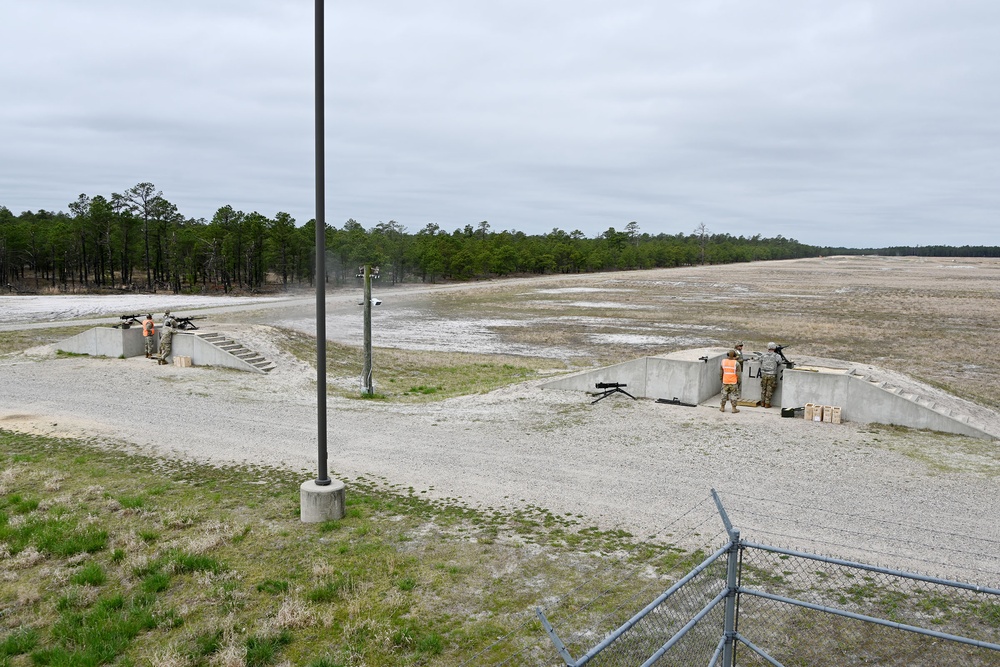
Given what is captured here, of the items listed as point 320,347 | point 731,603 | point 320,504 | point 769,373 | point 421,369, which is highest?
point 320,347

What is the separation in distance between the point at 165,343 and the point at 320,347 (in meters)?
18.9

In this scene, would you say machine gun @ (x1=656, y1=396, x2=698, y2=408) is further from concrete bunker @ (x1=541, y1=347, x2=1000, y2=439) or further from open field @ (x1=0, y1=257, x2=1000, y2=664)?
open field @ (x1=0, y1=257, x2=1000, y2=664)

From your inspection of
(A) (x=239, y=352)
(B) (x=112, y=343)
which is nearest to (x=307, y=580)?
(A) (x=239, y=352)

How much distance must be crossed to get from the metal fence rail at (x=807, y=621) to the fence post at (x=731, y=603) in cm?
1

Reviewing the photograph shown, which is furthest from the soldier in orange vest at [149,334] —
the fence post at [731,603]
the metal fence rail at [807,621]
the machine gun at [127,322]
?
the fence post at [731,603]

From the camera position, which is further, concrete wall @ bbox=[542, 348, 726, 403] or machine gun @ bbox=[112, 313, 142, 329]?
machine gun @ bbox=[112, 313, 142, 329]

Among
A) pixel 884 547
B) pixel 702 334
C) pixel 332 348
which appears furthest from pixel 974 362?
pixel 332 348

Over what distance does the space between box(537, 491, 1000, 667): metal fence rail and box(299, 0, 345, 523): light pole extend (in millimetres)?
5184

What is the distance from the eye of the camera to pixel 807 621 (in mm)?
7875

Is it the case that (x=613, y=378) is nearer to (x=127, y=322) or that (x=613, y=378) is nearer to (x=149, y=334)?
(x=149, y=334)

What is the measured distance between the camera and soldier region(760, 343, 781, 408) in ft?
62.7

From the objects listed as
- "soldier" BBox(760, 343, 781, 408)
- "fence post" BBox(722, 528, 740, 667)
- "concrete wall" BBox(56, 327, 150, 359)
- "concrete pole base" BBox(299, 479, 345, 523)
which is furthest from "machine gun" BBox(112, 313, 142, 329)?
"fence post" BBox(722, 528, 740, 667)

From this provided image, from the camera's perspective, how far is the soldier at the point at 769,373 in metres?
19.1

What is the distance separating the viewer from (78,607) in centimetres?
825
